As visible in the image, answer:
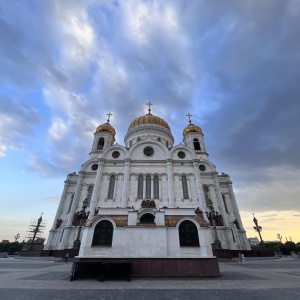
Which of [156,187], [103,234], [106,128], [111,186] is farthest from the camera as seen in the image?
[106,128]

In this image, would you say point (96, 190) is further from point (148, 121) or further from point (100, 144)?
point (148, 121)

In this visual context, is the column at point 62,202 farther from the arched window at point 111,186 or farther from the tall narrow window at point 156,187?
the tall narrow window at point 156,187

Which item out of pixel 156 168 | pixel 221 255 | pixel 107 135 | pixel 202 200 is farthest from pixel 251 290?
pixel 107 135

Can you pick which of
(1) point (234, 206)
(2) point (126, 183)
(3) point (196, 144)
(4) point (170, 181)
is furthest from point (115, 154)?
(1) point (234, 206)

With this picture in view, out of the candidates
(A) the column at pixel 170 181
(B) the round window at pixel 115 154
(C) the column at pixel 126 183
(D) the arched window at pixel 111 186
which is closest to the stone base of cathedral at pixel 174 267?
(A) the column at pixel 170 181

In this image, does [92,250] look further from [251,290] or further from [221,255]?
[221,255]

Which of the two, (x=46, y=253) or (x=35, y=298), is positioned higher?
(x=46, y=253)

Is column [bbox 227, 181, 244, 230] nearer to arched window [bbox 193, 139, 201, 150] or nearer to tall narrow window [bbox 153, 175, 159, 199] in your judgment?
arched window [bbox 193, 139, 201, 150]

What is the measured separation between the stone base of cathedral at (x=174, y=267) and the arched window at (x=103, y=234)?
125 cm

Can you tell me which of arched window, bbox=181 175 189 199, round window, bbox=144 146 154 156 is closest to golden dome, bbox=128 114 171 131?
round window, bbox=144 146 154 156

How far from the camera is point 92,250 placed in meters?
10.3

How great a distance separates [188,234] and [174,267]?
196 centimetres

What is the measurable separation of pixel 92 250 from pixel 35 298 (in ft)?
15.6

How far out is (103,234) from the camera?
426 inches
